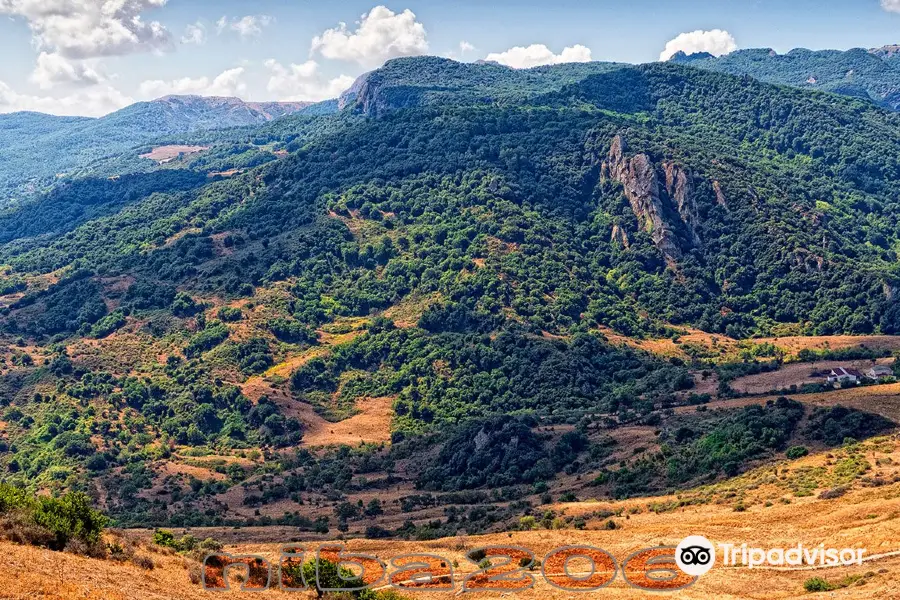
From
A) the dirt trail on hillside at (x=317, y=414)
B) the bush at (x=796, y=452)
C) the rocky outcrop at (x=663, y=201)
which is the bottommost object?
the dirt trail on hillside at (x=317, y=414)

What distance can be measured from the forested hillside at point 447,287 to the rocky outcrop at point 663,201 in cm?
42

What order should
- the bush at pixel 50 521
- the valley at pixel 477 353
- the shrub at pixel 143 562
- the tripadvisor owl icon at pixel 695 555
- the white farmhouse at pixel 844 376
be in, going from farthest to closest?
the white farmhouse at pixel 844 376
the valley at pixel 477 353
the tripadvisor owl icon at pixel 695 555
the shrub at pixel 143 562
the bush at pixel 50 521

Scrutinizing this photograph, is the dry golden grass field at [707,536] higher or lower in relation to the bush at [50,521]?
lower

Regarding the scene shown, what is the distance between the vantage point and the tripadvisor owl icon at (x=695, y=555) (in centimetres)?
3922

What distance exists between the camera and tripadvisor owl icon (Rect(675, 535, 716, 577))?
39219 millimetres

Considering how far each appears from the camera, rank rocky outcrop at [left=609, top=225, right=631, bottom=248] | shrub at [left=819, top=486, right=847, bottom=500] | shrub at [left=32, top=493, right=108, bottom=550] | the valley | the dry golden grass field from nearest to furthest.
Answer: the dry golden grass field, shrub at [left=32, top=493, right=108, bottom=550], shrub at [left=819, top=486, right=847, bottom=500], the valley, rocky outcrop at [left=609, top=225, right=631, bottom=248]

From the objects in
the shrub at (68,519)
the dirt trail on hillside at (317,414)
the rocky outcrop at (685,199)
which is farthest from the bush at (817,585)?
the rocky outcrop at (685,199)

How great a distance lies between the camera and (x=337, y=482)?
8056cm

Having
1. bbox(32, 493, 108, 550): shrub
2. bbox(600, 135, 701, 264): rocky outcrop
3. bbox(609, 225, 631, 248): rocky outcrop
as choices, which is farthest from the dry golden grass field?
bbox(609, 225, 631, 248): rocky outcrop

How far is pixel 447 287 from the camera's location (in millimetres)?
127625

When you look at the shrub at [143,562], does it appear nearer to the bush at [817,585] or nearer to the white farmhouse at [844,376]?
the bush at [817,585]

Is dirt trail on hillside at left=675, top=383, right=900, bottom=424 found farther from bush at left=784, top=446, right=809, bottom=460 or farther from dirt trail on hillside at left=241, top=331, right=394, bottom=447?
dirt trail on hillside at left=241, top=331, right=394, bottom=447

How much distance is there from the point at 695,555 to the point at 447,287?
89098 mm

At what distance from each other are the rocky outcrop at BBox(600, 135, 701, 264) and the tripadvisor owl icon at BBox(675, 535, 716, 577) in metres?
101
